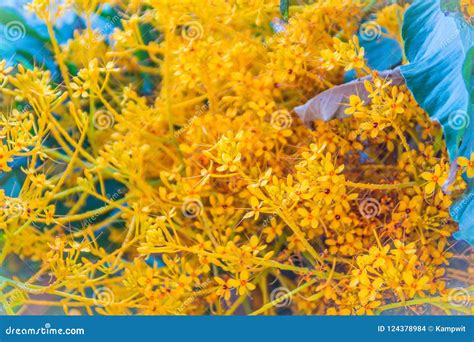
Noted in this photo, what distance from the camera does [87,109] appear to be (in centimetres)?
119

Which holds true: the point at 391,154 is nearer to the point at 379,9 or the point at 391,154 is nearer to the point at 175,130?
the point at 379,9

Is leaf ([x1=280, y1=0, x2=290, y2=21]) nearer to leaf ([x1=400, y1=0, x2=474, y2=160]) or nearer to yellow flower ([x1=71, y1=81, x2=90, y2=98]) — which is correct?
leaf ([x1=400, y1=0, x2=474, y2=160])

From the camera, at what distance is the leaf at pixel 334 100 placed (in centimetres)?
110

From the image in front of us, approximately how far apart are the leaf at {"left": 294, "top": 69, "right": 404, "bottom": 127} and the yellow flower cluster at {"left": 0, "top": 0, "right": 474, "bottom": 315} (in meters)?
0.02

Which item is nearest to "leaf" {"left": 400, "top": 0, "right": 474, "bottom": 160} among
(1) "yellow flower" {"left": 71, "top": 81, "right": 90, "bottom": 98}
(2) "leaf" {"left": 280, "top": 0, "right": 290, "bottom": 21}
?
(2) "leaf" {"left": 280, "top": 0, "right": 290, "bottom": 21}

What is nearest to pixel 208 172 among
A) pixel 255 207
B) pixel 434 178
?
pixel 255 207

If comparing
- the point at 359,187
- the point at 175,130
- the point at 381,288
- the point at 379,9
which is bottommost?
the point at 381,288

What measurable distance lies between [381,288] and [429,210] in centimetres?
14

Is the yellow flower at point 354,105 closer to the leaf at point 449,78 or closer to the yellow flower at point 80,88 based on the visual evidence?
the leaf at point 449,78

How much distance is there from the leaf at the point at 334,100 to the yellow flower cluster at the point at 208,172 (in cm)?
2

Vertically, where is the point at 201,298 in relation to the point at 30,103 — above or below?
below

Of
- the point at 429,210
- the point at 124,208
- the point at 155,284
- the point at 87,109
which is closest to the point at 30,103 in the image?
the point at 87,109

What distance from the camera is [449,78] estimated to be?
3.51 ft

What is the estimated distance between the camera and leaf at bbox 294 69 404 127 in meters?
1.10
